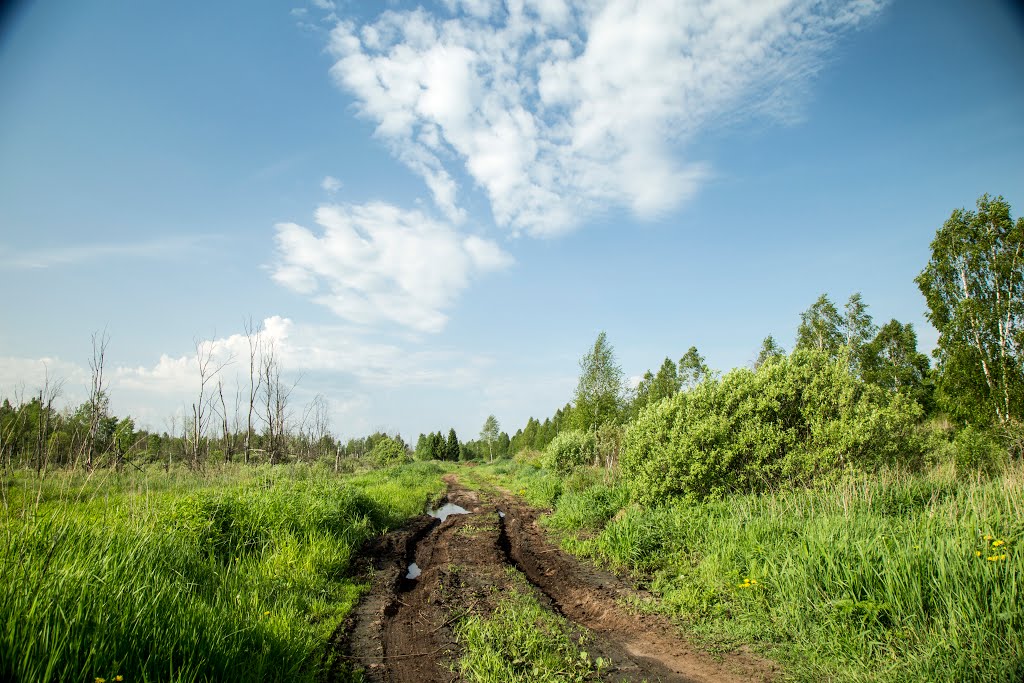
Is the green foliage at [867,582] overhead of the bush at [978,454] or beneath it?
beneath

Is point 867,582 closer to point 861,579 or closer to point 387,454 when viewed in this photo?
point 861,579

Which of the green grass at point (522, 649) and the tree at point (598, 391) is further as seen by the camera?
the tree at point (598, 391)

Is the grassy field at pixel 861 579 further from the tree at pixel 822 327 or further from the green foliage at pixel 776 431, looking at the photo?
the tree at pixel 822 327

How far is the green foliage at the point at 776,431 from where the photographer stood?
8641 mm

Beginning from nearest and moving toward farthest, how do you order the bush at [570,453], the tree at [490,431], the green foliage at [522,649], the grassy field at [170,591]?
the grassy field at [170,591] < the green foliage at [522,649] < the bush at [570,453] < the tree at [490,431]

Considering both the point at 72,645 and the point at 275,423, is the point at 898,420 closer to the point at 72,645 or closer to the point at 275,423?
the point at 72,645

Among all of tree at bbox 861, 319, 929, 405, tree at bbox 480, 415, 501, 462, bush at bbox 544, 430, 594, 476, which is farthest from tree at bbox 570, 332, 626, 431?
tree at bbox 480, 415, 501, 462

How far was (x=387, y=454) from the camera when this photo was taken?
43094 mm

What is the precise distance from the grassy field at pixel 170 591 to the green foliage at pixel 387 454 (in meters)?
34.4

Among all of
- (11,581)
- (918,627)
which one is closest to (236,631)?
(11,581)

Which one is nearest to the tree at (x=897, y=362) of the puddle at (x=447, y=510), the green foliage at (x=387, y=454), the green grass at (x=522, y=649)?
the puddle at (x=447, y=510)

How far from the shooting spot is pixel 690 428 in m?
9.57

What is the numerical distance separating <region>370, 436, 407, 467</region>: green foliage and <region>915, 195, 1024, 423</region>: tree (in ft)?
123

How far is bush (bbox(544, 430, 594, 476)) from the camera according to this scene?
72.0 ft
